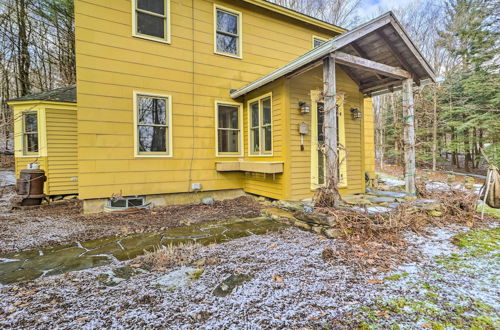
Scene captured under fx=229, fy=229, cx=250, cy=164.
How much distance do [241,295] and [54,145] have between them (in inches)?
318

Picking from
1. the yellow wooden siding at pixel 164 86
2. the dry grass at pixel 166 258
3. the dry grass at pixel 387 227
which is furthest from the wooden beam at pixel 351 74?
the dry grass at pixel 166 258

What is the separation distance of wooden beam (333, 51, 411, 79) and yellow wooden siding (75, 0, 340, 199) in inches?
59.5

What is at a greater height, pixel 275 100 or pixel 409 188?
pixel 275 100

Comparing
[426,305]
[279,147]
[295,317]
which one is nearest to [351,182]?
[279,147]

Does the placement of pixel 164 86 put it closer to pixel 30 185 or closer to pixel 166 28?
pixel 166 28

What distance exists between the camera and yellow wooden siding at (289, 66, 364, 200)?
5.16 m

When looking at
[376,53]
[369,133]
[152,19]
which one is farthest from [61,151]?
[369,133]

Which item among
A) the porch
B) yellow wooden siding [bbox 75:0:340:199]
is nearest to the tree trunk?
yellow wooden siding [bbox 75:0:340:199]

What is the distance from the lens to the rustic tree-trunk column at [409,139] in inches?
205

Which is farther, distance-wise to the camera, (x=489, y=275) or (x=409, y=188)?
(x=409, y=188)

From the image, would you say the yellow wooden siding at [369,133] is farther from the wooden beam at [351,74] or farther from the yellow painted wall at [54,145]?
the yellow painted wall at [54,145]

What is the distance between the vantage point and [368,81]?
5961 millimetres

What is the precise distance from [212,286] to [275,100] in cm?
423

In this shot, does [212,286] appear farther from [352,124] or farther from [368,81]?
[368,81]
